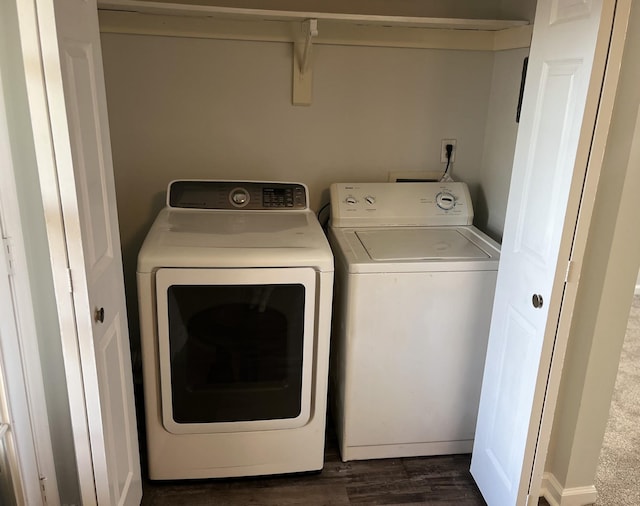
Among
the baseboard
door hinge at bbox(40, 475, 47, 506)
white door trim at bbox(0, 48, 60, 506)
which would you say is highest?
white door trim at bbox(0, 48, 60, 506)

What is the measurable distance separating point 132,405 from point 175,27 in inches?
56.4

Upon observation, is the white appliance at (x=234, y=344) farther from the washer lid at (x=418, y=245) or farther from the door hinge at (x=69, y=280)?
the door hinge at (x=69, y=280)

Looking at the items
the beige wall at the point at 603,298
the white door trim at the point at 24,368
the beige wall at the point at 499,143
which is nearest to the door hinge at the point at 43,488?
A: the white door trim at the point at 24,368

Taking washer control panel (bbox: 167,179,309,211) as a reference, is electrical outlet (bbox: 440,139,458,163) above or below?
above

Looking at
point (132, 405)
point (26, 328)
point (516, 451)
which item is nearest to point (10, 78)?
point (26, 328)

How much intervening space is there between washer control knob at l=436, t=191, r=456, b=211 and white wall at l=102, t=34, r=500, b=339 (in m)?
0.21

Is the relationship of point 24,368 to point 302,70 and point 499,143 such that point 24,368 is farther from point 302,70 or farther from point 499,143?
point 499,143

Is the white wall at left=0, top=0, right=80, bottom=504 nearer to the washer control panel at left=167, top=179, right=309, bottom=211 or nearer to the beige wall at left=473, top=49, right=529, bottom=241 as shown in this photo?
the washer control panel at left=167, top=179, right=309, bottom=211

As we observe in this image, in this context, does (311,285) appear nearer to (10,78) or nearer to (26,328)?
(26,328)

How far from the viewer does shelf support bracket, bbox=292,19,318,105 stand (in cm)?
219

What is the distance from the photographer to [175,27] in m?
2.16

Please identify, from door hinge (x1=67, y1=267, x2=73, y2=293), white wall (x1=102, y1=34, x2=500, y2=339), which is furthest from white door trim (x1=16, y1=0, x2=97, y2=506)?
white wall (x1=102, y1=34, x2=500, y2=339)

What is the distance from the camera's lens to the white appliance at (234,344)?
5.85ft

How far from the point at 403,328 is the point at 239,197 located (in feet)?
2.79
